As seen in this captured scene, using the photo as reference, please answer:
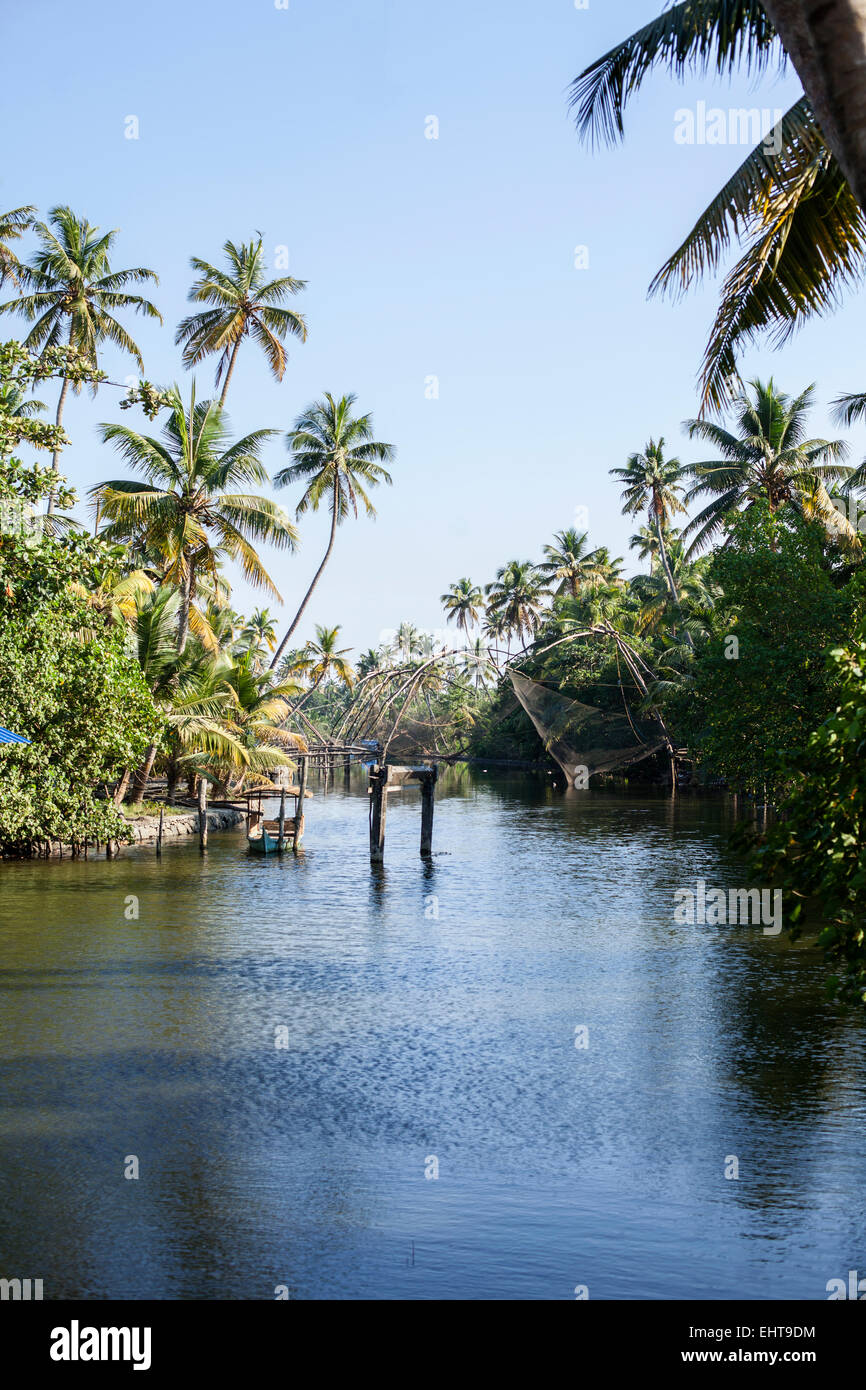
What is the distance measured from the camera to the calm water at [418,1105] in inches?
221

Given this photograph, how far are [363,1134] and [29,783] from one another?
43.5 feet

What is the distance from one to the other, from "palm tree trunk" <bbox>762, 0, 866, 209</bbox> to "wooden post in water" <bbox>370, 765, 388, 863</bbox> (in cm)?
1862

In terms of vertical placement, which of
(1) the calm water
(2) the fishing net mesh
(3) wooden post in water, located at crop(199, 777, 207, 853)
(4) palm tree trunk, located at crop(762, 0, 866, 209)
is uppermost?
(4) palm tree trunk, located at crop(762, 0, 866, 209)

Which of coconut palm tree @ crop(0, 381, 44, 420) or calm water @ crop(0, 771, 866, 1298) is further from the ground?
coconut palm tree @ crop(0, 381, 44, 420)

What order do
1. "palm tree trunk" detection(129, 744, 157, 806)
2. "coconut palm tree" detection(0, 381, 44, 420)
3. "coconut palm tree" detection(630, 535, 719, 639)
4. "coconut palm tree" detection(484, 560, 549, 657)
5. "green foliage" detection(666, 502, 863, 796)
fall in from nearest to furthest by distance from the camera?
"coconut palm tree" detection(0, 381, 44, 420) → "green foliage" detection(666, 502, 863, 796) → "palm tree trunk" detection(129, 744, 157, 806) → "coconut palm tree" detection(630, 535, 719, 639) → "coconut palm tree" detection(484, 560, 549, 657)

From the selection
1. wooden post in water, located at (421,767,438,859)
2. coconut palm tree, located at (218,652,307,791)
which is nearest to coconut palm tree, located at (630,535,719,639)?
coconut palm tree, located at (218,652,307,791)

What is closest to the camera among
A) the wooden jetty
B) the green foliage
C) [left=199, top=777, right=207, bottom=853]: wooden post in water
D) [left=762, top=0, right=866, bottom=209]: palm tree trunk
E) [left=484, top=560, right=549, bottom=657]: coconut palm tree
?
[left=762, top=0, right=866, bottom=209]: palm tree trunk

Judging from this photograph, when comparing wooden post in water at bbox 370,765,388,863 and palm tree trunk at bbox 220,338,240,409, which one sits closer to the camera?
wooden post in water at bbox 370,765,388,863

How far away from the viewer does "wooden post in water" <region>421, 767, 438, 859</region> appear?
72.5ft

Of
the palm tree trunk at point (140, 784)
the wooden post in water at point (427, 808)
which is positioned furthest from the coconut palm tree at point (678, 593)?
the palm tree trunk at point (140, 784)

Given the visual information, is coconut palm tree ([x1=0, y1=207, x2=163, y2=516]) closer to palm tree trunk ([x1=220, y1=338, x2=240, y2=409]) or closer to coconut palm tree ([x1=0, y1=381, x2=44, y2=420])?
palm tree trunk ([x1=220, y1=338, x2=240, y2=409])

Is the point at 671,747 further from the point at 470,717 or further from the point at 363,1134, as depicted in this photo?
the point at 363,1134
